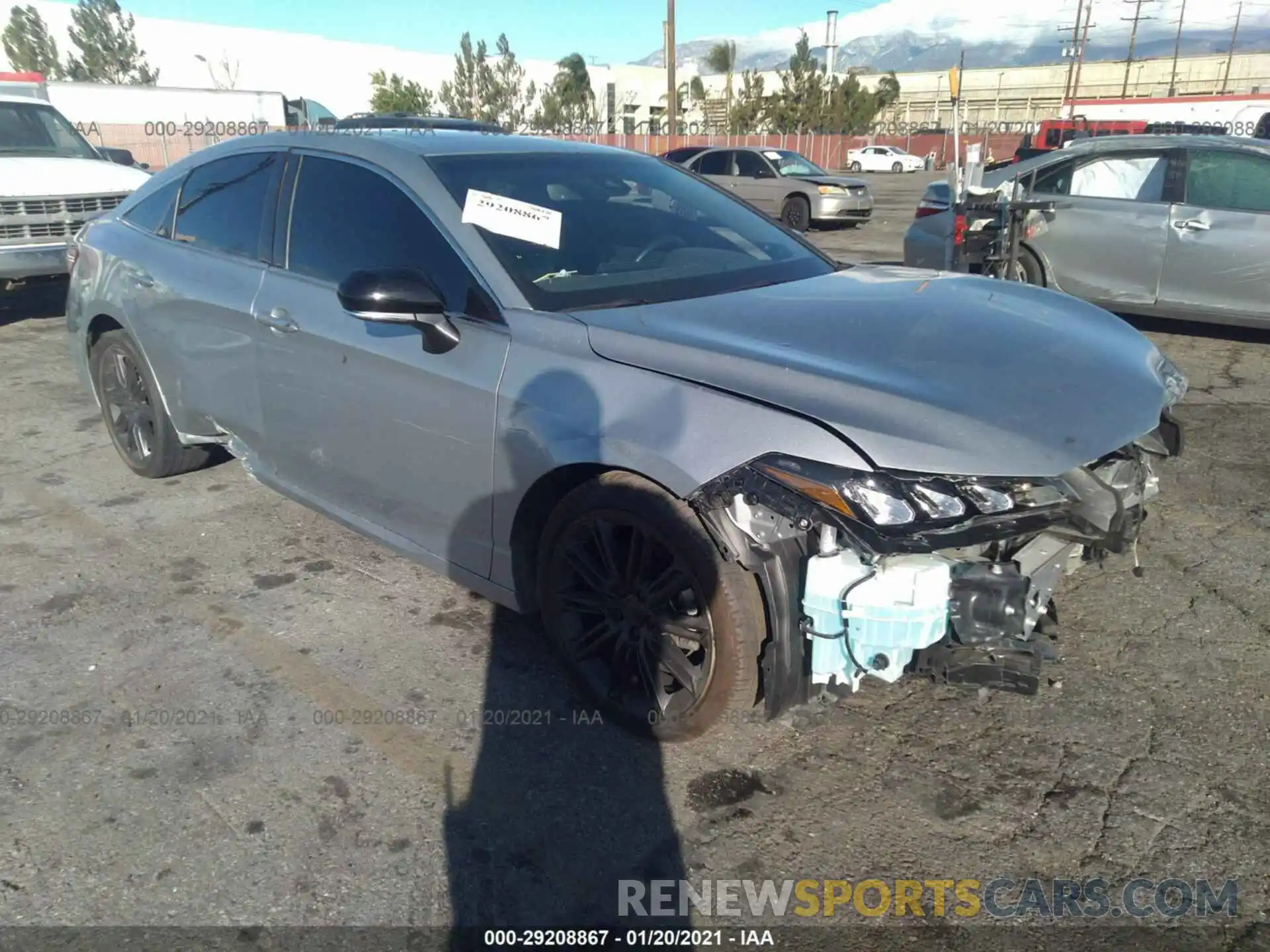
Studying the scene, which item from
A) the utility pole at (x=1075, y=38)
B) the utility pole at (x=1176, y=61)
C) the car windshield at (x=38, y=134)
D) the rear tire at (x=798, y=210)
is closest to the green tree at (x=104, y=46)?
the rear tire at (x=798, y=210)

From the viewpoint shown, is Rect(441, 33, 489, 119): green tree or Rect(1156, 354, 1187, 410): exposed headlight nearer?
Rect(1156, 354, 1187, 410): exposed headlight

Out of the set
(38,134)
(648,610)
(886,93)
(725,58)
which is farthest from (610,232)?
(725,58)

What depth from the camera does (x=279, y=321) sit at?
11.8 feet

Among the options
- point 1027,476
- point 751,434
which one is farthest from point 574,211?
point 1027,476

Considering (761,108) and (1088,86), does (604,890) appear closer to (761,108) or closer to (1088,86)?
(761,108)

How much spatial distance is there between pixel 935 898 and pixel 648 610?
102 centimetres

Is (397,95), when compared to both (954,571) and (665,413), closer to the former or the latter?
(665,413)

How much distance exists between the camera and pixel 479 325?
3.00 metres

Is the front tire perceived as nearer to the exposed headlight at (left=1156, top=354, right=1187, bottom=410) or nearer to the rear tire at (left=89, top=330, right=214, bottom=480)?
the exposed headlight at (left=1156, top=354, right=1187, bottom=410)

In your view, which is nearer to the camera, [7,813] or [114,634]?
[7,813]

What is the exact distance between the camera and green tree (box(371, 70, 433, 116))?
4797cm

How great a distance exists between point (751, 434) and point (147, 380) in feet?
11.2

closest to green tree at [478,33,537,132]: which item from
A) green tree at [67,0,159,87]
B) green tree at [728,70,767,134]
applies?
green tree at [728,70,767,134]

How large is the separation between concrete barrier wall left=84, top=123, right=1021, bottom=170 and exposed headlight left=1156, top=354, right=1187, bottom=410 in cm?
1106
